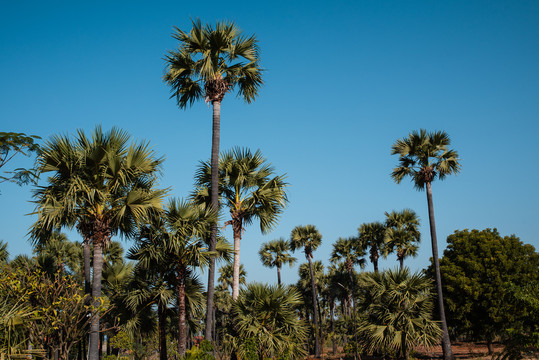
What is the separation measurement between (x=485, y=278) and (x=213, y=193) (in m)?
21.7

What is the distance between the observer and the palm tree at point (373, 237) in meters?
37.8

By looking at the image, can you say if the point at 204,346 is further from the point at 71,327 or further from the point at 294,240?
the point at 294,240

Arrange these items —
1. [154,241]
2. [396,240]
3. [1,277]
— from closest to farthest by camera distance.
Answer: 1. [1,277]
2. [154,241]
3. [396,240]

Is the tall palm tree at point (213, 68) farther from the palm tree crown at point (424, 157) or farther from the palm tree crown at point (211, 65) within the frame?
the palm tree crown at point (424, 157)

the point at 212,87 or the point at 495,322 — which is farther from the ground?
the point at 212,87

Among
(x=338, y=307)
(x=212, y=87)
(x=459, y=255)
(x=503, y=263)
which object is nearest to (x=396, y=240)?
(x=459, y=255)

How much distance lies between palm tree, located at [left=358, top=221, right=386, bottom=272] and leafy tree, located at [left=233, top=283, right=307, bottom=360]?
2277 cm

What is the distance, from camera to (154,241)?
15.4 m

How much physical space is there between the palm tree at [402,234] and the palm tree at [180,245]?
880 inches

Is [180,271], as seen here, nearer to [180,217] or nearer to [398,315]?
[180,217]

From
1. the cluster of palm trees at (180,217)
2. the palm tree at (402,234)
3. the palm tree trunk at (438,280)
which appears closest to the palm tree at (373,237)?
the palm tree at (402,234)

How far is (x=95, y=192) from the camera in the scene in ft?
43.3

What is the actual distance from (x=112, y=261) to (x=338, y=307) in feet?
150

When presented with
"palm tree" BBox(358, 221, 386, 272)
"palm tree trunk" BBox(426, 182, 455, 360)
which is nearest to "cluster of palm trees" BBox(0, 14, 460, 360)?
"palm tree trunk" BBox(426, 182, 455, 360)
